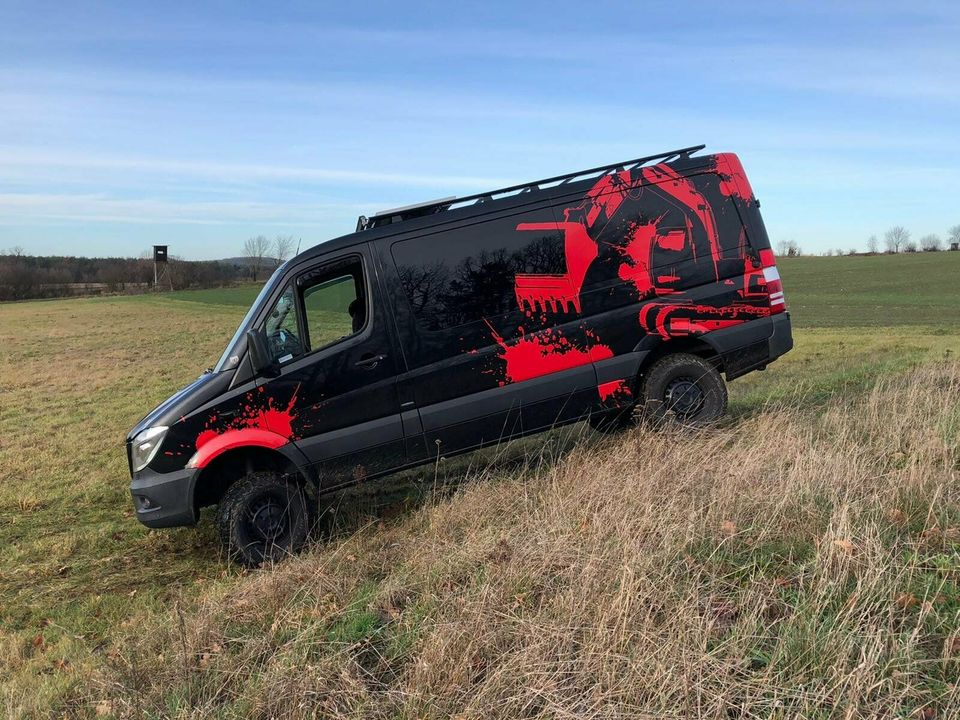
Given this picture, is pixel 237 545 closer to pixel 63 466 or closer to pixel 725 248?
pixel 725 248

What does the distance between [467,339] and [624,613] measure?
353 cm

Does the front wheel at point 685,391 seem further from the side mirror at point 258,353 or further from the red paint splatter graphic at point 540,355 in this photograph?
the side mirror at point 258,353

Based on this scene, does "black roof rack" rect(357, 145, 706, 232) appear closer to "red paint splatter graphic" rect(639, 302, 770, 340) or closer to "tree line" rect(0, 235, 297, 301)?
"red paint splatter graphic" rect(639, 302, 770, 340)

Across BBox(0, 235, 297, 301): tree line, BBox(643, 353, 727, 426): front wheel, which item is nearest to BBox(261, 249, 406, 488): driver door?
BBox(643, 353, 727, 426): front wheel

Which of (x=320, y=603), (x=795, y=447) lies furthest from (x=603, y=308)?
(x=320, y=603)

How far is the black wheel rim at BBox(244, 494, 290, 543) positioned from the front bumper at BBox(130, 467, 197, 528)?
1.53 ft

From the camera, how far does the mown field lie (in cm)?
306

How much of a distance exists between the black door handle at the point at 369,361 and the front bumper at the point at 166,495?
5.05ft

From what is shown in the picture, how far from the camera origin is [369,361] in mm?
6379

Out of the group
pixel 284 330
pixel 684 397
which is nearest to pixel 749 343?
pixel 684 397

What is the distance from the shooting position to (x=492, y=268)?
6660 mm

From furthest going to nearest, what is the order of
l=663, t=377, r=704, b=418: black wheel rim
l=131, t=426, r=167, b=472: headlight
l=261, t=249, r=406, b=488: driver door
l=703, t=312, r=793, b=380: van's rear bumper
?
l=703, t=312, r=793, b=380: van's rear bumper, l=663, t=377, r=704, b=418: black wheel rim, l=261, t=249, r=406, b=488: driver door, l=131, t=426, r=167, b=472: headlight

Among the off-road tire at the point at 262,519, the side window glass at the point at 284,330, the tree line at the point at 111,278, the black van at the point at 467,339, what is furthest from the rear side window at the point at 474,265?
the tree line at the point at 111,278

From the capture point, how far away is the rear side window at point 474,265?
21.5 ft
